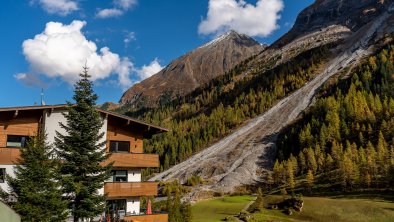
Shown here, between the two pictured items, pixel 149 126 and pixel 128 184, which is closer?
pixel 128 184

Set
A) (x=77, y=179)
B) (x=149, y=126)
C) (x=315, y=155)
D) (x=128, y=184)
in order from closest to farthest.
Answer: (x=77, y=179) < (x=128, y=184) < (x=149, y=126) < (x=315, y=155)

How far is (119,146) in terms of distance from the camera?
41.7 meters

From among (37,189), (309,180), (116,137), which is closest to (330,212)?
(309,180)

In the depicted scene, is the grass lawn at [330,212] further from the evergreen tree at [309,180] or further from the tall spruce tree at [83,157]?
the tall spruce tree at [83,157]

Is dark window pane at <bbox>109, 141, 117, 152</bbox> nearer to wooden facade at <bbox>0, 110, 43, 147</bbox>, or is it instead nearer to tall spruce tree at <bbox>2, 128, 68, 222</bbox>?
wooden facade at <bbox>0, 110, 43, 147</bbox>

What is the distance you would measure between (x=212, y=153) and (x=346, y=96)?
50.4 m

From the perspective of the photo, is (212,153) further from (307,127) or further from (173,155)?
(307,127)

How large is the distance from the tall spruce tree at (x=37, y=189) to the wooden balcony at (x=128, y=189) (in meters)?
8.78

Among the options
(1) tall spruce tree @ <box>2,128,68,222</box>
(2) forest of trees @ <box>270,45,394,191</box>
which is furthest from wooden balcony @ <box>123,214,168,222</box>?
(2) forest of trees @ <box>270,45,394,191</box>

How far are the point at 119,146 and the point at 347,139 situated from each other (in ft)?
297

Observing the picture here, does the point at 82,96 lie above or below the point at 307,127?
below

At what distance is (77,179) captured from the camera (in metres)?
29.4

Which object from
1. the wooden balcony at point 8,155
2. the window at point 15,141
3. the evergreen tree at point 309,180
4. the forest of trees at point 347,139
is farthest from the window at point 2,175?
the evergreen tree at point 309,180

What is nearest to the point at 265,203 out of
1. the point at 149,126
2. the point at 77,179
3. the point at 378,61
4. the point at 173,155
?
the point at 149,126
